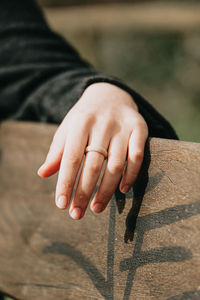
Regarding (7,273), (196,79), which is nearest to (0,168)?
(7,273)

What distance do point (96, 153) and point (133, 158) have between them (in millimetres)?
57

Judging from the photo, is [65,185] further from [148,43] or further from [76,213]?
[148,43]

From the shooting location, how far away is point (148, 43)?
114 inches

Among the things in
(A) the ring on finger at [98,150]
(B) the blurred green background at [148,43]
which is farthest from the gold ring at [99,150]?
(B) the blurred green background at [148,43]

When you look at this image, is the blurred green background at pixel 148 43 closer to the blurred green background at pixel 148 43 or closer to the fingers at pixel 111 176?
the blurred green background at pixel 148 43

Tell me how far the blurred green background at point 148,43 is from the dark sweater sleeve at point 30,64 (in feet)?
5.50

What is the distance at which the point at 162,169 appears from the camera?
1.81ft

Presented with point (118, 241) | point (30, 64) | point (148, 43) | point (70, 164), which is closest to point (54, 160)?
point (70, 164)

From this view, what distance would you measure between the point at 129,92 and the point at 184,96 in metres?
2.31

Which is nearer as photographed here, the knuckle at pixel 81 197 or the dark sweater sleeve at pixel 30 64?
the knuckle at pixel 81 197

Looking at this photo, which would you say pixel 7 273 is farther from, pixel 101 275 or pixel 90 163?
pixel 90 163

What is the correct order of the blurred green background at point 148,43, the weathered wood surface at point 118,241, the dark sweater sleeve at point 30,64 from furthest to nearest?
1. the blurred green background at point 148,43
2. the dark sweater sleeve at point 30,64
3. the weathered wood surface at point 118,241

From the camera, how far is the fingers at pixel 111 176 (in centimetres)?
53

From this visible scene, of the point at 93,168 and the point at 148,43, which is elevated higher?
the point at 93,168
